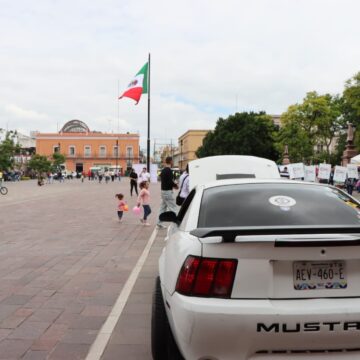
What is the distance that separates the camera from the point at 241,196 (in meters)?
3.80

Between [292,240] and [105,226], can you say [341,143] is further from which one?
[292,240]

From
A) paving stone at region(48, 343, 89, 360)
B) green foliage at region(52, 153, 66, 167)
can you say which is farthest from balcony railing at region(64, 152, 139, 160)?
paving stone at region(48, 343, 89, 360)

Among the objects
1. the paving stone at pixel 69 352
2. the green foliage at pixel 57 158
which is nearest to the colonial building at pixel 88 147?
the green foliage at pixel 57 158

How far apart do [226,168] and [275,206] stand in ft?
23.6

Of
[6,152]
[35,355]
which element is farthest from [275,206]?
[6,152]

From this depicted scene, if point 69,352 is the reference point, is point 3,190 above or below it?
below

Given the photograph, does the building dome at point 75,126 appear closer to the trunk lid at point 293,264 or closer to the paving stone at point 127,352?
the paving stone at point 127,352

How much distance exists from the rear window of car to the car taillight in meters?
0.55

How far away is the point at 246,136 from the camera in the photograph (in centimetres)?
6912

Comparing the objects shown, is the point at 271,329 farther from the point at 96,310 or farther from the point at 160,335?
the point at 96,310

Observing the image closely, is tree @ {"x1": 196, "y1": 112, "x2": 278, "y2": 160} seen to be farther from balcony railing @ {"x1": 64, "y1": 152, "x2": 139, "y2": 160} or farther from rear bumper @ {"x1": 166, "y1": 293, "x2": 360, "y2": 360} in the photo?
rear bumper @ {"x1": 166, "y1": 293, "x2": 360, "y2": 360}

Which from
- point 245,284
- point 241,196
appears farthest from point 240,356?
point 241,196

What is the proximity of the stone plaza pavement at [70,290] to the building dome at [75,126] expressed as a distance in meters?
104

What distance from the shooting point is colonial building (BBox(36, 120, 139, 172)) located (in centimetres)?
10619
